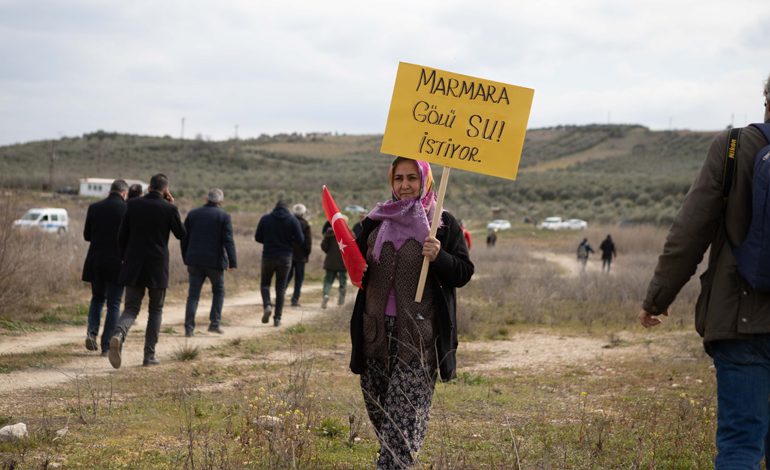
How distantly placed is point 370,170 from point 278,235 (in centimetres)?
8958

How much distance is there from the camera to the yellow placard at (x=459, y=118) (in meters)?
5.40

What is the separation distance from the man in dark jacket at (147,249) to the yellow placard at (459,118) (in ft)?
16.8

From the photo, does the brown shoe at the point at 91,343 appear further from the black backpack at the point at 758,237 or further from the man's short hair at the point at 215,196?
the black backpack at the point at 758,237

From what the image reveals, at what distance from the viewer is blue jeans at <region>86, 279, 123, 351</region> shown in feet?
34.9

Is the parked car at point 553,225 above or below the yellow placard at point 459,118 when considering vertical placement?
below

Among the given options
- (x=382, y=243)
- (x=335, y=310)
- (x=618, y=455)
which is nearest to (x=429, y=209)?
(x=382, y=243)

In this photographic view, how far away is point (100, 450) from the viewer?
595cm

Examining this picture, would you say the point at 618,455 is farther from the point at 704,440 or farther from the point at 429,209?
the point at 429,209

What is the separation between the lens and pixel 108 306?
10.7 metres

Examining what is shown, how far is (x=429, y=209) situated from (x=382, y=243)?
337mm

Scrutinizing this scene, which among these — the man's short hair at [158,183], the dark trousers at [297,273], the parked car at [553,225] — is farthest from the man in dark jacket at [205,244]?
the parked car at [553,225]

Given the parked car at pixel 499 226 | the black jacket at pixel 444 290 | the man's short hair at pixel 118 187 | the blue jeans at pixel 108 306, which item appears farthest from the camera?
the parked car at pixel 499 226

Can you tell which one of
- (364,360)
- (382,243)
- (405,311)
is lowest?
(364,360)

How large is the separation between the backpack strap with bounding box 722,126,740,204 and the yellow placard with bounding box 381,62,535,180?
162 cm
